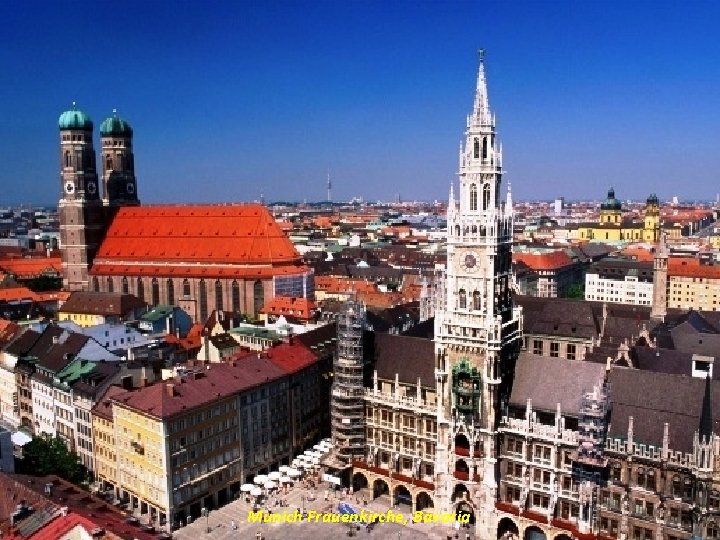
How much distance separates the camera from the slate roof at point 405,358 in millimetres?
83938

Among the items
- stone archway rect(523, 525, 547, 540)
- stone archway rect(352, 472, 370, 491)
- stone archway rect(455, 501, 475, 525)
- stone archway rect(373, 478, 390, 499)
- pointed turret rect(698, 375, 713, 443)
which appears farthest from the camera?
stone archway rect(352, 472, 370, 491)

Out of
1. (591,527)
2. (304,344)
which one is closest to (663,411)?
(591,527)

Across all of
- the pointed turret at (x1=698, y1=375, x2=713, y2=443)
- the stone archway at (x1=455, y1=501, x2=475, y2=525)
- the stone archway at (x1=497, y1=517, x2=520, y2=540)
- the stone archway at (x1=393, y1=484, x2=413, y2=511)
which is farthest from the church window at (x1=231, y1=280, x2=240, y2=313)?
the pointed turret at (x1=698, y1=375, x2=713, y2=443)

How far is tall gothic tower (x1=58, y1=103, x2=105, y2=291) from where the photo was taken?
167 m

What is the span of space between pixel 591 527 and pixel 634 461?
8.54m

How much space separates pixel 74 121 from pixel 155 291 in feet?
153

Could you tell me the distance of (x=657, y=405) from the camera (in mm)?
68500

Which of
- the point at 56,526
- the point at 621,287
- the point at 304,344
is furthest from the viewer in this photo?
the point at 621,287

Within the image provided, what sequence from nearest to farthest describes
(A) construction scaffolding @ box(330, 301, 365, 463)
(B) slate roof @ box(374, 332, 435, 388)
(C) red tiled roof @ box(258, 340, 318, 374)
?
(B) slate roof @ box(374, 332, 435, 388)
(A) construction scaffolding @ box(330, 301, 365, 463)
(C) red tiled roof @ box(258, 340, 318, 374)

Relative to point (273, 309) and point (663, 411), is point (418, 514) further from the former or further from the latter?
point (273, 309)

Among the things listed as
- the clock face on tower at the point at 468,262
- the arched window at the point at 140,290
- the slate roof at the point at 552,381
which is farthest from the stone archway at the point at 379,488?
the arched window at the point at 140,290

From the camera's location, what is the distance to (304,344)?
101 metres

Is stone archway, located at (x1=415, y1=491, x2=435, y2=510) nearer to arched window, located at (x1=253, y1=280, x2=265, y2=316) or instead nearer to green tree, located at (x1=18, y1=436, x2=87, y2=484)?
green tree, located at (x1=18, y1=436, x2=87, y2=484)

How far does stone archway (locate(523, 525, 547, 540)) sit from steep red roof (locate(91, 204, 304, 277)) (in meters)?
97.0
